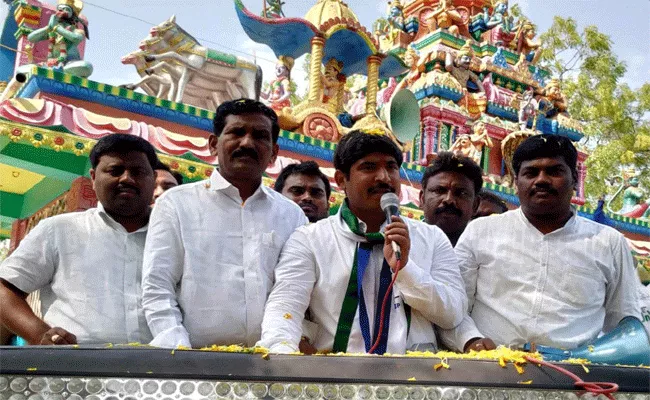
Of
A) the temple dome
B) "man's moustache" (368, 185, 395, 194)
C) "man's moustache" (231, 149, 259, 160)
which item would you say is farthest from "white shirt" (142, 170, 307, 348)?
the temple dome

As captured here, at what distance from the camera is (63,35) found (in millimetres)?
8719

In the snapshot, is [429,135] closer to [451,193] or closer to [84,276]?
[451,193]

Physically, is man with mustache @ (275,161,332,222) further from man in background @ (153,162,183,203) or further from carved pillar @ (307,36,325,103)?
carved pillar @ (307,36,325,103)

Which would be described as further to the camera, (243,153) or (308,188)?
(308,188)

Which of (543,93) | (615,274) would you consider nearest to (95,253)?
(615,274)

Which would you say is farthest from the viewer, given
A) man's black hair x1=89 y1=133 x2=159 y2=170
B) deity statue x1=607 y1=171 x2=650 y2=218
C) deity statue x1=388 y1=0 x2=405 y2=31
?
deity statue x1=388 y1=0 x2=405 y2=31

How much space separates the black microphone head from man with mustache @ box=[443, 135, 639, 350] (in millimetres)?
456

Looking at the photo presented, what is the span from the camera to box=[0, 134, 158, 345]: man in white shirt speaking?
2.40 meters

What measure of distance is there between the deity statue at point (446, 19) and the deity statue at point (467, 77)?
104 cm

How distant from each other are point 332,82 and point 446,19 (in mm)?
5720

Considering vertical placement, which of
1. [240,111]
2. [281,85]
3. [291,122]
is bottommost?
[240,111]

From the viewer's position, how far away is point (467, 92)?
49.5 ft

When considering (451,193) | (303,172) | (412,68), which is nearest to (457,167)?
(451,193)

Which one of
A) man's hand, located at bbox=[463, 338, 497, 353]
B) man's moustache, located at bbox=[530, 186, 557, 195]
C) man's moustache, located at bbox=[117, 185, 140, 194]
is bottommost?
man's hand, located at bbox=[463, 338, 497, 353]
